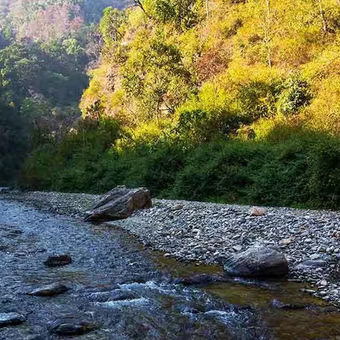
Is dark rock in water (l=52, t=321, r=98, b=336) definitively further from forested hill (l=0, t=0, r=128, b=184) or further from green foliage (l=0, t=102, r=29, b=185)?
green foliage (l=0, t=102, r=29, b=185)

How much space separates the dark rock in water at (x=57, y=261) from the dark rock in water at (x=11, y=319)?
362 centimetres

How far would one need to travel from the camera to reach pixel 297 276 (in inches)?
345

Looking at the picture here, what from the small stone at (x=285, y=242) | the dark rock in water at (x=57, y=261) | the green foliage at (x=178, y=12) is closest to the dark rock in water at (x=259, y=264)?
the small stone at (x=285, y=242)

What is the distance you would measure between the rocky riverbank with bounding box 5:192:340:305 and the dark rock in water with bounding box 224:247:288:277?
298 millimetres

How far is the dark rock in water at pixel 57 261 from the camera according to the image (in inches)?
419

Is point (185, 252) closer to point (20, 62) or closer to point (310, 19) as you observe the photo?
point (310, 19)

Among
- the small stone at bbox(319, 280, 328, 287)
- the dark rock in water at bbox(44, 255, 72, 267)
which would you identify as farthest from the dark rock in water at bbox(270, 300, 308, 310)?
the dark rock in water at bbox(44, 255, 72, 267)

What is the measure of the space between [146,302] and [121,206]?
11483mm

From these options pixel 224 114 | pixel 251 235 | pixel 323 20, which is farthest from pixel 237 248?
pixel 323 20

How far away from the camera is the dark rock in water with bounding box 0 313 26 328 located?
6.69 meters

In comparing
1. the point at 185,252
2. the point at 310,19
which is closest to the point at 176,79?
the point at 310,19

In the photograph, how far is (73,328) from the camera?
6.43m

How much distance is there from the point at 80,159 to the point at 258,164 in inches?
867

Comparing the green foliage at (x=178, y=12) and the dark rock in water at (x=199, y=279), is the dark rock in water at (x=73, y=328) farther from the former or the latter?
the green foliage at (x=178, y=12)
